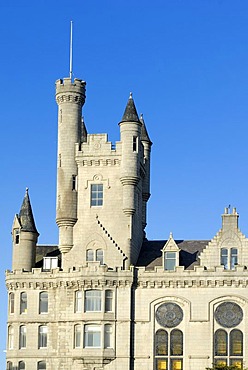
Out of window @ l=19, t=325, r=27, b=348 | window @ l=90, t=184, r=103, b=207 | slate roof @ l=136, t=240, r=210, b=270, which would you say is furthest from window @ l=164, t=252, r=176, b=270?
window @ l=19, t=325, r=27, b=348

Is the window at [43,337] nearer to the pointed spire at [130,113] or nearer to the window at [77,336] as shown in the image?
the window at [77,336]

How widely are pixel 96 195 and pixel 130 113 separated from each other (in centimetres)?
880

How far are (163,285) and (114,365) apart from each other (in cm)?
876

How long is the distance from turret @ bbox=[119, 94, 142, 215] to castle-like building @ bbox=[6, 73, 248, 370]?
10 centimetres

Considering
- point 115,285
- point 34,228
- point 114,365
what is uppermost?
point 34,228

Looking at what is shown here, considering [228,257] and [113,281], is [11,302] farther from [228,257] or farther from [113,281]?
[228,257]

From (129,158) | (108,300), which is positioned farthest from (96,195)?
(108,300)

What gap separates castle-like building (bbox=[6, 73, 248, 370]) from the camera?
9238cm

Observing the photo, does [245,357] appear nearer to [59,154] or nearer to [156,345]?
[156,345]

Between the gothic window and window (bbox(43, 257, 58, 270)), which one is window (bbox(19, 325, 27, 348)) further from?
window (bbox(43, 257, 58, 270))

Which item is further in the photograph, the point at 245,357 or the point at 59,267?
the point at 59,267

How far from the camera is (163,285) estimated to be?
308 feet

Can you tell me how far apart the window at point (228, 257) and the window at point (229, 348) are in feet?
20.6

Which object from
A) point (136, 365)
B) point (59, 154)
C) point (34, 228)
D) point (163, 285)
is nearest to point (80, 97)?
point (59, 154)
